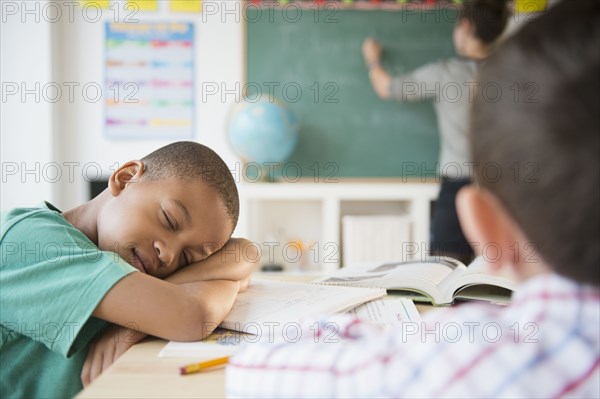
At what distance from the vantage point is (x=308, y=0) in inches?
143

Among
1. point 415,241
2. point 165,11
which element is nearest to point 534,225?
point 415,241

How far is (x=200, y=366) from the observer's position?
0.74m

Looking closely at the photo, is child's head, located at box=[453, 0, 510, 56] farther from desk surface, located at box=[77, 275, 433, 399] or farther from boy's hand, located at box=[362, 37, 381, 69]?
desk surface, located at box=[77, 275, 433, 399]

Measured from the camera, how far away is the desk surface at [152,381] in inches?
26.3

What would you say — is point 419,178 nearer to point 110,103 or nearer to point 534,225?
point 110,103

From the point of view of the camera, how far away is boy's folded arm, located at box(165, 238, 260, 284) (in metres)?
1.05

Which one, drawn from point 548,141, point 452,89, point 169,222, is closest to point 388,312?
point 169,222

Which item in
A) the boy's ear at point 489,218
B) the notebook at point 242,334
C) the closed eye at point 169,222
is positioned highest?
the boy's ear at point 489,218

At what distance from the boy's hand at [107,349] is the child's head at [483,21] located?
2643 mm

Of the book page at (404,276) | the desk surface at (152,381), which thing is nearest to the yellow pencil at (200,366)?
the desk surface at (152,381)

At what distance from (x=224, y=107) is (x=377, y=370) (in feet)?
11.2

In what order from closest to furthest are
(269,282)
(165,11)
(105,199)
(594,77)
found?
(594,77)
(105,199)
(269,282)
(165,11)

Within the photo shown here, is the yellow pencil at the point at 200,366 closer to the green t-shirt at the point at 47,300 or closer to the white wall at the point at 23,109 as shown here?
the green t-shirt at the point at 47,300

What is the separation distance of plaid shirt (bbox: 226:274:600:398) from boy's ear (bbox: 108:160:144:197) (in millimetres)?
717
